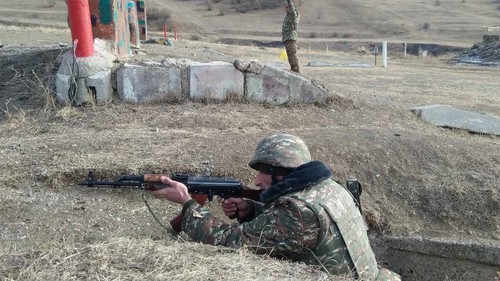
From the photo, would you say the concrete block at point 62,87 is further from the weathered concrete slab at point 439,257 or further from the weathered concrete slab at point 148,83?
the weathered concrete slab at point 439,257

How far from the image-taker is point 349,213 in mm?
3012

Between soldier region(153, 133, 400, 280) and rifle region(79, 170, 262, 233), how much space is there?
174mm

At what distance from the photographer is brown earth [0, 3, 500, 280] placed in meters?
4.70

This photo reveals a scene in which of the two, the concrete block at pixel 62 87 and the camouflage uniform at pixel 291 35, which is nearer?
the concrete block at pixel 62 87

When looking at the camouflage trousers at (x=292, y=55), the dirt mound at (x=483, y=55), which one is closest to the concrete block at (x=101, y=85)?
the camouflage trousers at (x=292, y=55)

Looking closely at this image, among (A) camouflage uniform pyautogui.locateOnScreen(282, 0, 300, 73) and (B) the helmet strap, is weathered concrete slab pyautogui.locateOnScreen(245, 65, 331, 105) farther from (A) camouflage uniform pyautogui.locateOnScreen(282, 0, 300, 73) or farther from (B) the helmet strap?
(B) the helmet strap

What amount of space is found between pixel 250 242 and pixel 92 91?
4.82 m

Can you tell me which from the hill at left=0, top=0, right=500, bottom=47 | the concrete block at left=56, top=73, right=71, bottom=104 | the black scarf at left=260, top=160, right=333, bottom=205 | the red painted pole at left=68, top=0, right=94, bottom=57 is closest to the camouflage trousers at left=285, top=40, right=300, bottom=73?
the red painted pole at left=68, top=0, right=94, bottom=57

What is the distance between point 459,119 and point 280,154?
19.9ft

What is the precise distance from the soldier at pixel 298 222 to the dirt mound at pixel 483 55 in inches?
777

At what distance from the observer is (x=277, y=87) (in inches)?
305

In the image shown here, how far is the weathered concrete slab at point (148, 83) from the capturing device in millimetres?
7242

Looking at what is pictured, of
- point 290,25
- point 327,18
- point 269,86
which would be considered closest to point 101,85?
point 269,86

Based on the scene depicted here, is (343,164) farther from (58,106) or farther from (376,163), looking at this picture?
(58,106)
